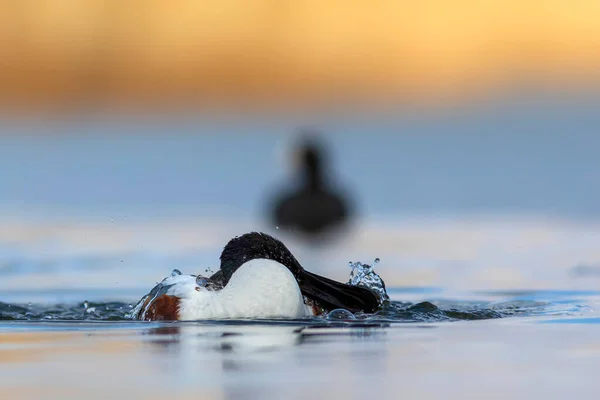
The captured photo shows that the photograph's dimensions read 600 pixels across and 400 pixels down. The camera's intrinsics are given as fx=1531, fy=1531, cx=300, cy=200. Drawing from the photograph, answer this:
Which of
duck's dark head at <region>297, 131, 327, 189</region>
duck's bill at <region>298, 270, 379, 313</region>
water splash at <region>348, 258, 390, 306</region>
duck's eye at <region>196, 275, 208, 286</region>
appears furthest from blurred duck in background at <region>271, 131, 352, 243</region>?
duck's eye at <region>196, 275, 208, 286</region>

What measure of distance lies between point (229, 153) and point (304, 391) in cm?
2196

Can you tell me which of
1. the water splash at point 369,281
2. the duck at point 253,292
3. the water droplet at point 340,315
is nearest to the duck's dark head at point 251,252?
the duck at point 253,292

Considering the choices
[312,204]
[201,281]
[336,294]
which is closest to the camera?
[201,281]

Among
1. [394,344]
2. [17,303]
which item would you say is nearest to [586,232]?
[17,303]

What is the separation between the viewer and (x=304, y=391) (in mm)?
5914

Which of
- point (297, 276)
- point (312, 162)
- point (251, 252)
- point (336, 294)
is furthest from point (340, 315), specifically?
point (312, 162)

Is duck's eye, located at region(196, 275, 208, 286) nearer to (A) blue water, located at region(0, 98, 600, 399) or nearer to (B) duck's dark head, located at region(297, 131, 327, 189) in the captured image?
(A) blue water, located at region(0, 98, 600, 399)

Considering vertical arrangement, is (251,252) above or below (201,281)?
above

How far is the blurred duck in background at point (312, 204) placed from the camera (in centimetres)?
1827

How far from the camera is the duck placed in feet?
29.2

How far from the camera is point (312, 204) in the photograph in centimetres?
1923

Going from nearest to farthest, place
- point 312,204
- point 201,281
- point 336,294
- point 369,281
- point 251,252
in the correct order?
point 201,281
point 251,252
point 336,294
point 369,281
point 312,204

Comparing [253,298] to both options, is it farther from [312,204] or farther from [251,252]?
[312,204]

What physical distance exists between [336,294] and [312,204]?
31.0 feet
